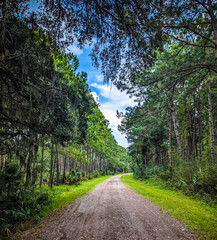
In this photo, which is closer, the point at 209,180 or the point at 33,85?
the point at 33,85

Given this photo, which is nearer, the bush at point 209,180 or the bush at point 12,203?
the bush at point 12,203

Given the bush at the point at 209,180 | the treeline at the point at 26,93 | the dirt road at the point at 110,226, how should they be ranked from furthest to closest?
the bush at the point at 209,180 → the treeline at the point at 26,93 → the dirt road at the point at 110,226

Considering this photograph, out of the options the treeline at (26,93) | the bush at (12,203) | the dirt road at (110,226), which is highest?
the treeline at (26,93)

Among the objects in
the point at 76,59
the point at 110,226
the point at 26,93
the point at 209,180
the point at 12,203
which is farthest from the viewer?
the point at 209,180

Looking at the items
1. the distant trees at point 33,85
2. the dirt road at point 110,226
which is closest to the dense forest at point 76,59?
the distant trees at point 33,85

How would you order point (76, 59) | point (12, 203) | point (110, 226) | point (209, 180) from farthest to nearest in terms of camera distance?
point (209, 180) → point (76, 59) → point (12, 203) → point (110, 226)

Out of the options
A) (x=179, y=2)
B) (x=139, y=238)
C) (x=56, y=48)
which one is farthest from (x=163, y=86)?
(x=139, y=238)

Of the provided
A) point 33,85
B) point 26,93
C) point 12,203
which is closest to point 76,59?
point 33,85

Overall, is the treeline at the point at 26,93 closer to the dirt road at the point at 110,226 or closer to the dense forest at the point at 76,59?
the dense forest at the point at 76,59

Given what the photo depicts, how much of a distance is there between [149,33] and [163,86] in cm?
410

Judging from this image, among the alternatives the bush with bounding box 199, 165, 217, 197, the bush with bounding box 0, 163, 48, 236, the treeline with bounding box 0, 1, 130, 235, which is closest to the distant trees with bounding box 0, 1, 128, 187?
the treeline with bounding box 0, 1, 130, 235

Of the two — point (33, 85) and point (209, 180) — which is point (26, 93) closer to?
point (33, 85)

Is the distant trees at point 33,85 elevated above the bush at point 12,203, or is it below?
above

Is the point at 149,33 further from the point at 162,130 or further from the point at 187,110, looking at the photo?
the point at 162,130
